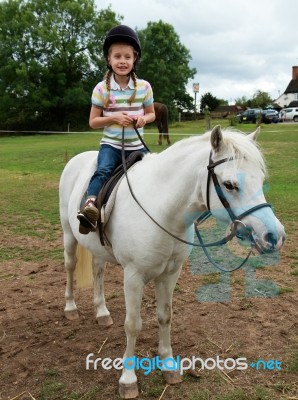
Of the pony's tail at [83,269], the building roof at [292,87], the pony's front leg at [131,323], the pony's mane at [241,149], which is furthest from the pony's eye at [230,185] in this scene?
the building roof at [292,87]

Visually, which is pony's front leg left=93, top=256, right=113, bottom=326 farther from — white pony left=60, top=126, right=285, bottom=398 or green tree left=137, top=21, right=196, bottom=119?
green tree left=137, top=21, right=196, bottom=119

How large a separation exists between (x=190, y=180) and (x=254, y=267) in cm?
291

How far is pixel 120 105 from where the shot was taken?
3.08 metres

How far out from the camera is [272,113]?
38.4m

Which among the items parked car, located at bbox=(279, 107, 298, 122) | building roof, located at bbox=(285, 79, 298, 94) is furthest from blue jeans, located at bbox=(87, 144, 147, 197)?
building roof, located at bbox=(285, 79, 298, 94)

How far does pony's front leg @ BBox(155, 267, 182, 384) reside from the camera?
117 inches

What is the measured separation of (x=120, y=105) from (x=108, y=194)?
72cm

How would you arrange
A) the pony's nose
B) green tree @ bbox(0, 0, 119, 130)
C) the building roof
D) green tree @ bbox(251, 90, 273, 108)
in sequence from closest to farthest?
the pony's nose < green tree @ bbox(0, 0, 119, 130) < green tree @ bbox(251, 90, 273, 108) < the building roof

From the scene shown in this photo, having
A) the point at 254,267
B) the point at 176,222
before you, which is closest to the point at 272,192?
the point at 254,267

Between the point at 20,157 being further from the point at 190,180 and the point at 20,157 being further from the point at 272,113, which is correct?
the point at 272,113

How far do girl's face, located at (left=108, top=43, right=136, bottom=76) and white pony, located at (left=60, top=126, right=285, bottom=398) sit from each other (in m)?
0.70

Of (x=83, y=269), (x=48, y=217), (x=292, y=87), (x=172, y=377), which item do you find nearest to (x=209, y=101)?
(x=292, y=87)

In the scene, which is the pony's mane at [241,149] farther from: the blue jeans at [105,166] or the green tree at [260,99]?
the green tree at [260,99]

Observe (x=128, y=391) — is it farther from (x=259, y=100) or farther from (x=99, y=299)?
(x=259, y=100)
